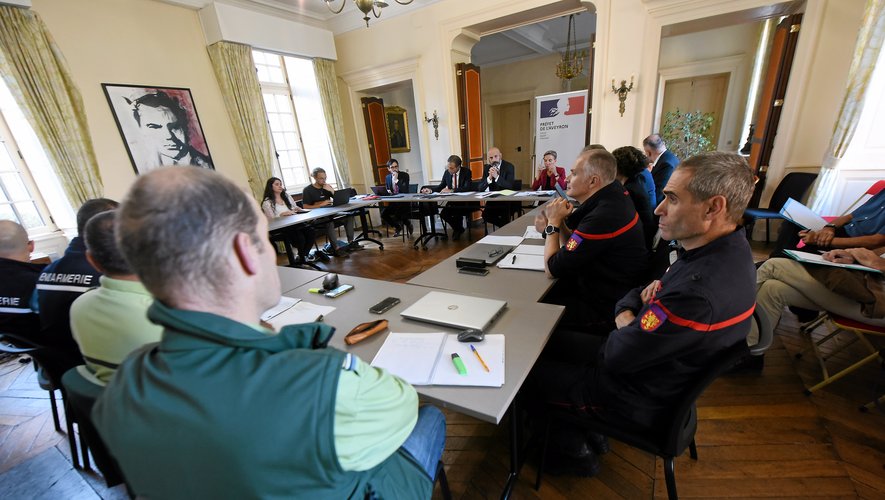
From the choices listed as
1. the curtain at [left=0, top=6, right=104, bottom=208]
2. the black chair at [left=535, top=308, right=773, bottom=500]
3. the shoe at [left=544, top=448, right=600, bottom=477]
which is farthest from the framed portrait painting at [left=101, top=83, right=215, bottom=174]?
the black chair at [left=535, top=308, right=773, bottom=500]

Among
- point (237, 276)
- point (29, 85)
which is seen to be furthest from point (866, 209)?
point (29, 85)

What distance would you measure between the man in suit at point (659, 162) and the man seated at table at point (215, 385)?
11.6ft

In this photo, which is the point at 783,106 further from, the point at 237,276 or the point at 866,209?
the point at 237,276

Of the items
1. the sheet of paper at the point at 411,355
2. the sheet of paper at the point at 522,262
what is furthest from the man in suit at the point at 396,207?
the sheet of paper at the point at 411,355

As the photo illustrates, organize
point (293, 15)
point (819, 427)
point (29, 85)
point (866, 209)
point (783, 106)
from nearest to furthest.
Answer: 1. point (819, 427)
2. point (866, 209)
3. point (29, 85)
4. point (783, 106)
5. point (293, 15)

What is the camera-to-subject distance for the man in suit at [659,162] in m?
3.31

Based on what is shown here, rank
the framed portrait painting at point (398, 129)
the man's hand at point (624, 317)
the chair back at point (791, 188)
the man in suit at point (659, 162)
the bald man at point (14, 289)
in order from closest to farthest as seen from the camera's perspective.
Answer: the man's hand at point (624, 317), the bald man at point (14, 289), the man in suit at point (659, 162), the chair back at point (791, 188), the framed portrait painting at point (398, 129)

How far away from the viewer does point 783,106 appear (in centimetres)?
362

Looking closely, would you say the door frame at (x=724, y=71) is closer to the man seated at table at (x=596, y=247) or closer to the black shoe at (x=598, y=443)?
the man seated at table at (x=596, y=247)

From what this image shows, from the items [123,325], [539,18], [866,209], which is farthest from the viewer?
[539,18]

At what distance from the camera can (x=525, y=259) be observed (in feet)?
6.13

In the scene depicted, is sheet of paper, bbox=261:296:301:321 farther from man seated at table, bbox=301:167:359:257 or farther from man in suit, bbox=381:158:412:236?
man in suit, bbox=381:158:412:236

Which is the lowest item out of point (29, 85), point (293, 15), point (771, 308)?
point (771, 308)

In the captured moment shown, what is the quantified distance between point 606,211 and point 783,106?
3880 millimetres
